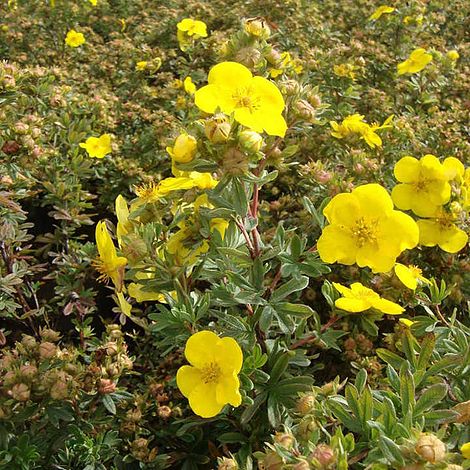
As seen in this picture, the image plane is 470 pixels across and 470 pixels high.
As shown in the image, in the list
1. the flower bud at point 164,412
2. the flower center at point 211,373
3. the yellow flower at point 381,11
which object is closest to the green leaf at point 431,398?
the flower center at point 211,373

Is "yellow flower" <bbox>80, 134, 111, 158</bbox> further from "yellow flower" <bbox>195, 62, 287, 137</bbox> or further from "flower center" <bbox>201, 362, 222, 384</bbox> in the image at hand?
"flower center" <bbox>201, 362, 222, 384</bbox>

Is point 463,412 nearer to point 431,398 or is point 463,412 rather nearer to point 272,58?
point 431,398

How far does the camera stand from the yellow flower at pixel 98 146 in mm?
3119

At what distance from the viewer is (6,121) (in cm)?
245

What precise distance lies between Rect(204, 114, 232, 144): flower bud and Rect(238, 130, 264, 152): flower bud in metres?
0.03

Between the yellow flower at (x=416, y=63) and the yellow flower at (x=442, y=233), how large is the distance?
6.61 feet

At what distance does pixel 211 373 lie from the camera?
59.4 inches

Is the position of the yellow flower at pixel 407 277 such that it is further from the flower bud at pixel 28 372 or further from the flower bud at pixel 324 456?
the flower bud at pixel 28 372

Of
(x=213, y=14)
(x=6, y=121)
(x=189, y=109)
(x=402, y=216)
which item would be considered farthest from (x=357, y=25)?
(x=402, y=216)

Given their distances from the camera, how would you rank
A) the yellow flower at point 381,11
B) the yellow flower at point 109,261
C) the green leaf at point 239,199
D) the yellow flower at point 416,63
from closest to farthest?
the green leaf at point 239,199
the yellow flower at point 109,261
the yellow flower at point 416,63
the yellow flower at point 381,11

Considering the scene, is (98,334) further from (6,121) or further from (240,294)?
(240,294)

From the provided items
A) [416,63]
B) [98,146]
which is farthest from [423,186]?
[416,63]

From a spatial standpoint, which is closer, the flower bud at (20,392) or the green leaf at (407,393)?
the green leaf at (407,393)

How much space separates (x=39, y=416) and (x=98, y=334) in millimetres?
947
